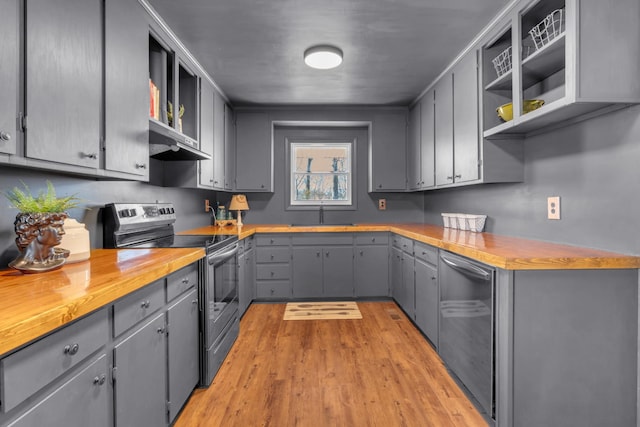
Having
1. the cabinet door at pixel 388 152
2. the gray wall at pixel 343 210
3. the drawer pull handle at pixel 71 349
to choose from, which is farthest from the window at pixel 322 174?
the drawer pull handle at pixel 71 349

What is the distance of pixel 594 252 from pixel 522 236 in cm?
67

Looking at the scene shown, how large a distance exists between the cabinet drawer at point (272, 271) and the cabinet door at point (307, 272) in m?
0.10

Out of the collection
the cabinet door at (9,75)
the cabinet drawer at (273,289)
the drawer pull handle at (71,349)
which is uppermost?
the cabinet door at (9,75)

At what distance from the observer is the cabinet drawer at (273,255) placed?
12.0 ft

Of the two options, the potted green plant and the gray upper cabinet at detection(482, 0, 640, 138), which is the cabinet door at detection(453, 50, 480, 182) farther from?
the potted green plant

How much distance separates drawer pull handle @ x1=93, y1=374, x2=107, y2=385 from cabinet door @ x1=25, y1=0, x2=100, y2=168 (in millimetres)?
795

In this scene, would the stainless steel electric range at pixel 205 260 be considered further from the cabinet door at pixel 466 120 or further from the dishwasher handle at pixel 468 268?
the cabinet door at pixel 466 120

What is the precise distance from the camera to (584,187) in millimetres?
1786

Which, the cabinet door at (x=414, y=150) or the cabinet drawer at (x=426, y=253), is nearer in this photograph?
the cabinet drawer at (x=426, y=253)

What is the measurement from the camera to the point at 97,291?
965 mm

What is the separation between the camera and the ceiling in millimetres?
1991

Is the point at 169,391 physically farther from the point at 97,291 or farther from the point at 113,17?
the point at 113,17

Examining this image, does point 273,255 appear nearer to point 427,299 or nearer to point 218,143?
point 218,143

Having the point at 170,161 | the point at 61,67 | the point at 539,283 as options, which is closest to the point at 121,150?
the point at 61,67
